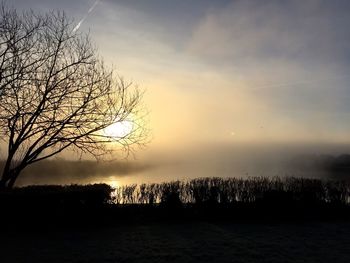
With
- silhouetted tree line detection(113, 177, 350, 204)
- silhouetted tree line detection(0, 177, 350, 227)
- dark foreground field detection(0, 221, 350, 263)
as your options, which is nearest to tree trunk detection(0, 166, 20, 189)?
silhouetted tree line detection(0, 177, 350, 227)

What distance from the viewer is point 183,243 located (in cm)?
1268

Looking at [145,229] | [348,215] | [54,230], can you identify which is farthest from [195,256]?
[348,215]

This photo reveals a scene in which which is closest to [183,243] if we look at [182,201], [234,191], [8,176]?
[182,201]

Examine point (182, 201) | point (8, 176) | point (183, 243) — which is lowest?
point (183, 243)

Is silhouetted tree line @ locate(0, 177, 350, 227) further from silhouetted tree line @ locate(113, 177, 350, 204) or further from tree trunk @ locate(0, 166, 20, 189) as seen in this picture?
tree trunk @ locate(0, 166, 20, 189)

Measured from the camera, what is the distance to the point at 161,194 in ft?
58.1

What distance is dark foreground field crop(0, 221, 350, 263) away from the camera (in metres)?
11.2

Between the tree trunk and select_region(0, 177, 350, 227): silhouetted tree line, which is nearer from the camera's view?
select_region(0, 177, 350, 227): silhouetted tree line

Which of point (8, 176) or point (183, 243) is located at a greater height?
point (8, 176)

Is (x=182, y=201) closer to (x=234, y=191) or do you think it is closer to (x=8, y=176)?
(x=234, y=191)

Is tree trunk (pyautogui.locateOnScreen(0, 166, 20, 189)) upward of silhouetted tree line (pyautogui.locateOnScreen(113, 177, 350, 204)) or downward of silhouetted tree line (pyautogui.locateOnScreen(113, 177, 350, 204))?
upward

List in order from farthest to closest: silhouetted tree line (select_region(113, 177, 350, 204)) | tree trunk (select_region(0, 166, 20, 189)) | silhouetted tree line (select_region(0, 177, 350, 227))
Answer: tree trunk (select_region(0, 166, 20, 189))
silhouetted tree line (select_region(113, 177, 350, 204))
silhouetted tree line (select_region(0, 177, 350, 227))

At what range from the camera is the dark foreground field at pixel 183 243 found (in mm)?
11172

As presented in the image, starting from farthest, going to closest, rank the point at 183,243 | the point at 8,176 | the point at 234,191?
the point at 8,176
the point at 234,191
the point at 183,243
